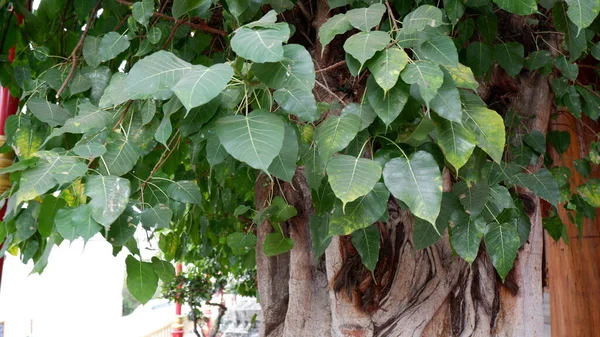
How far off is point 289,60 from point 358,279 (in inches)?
31.4

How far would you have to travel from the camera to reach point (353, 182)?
2.42 ft

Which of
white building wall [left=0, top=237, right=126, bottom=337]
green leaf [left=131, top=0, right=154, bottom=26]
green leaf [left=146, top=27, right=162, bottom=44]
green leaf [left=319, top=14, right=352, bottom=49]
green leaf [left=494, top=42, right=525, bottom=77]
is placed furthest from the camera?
white building wall [left=0, top=237, right=126, bottom=337]

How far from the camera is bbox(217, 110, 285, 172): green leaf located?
2.29ft

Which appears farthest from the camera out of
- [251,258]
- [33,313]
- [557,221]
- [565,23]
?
[33,313]

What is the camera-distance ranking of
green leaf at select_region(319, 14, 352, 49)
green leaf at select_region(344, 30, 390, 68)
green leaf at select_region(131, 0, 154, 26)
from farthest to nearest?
A: green leaf at select_region(131, 0, 154, 26), green leaf at select_region(319, 14, 352, 49), green leaf at select_region(344, 30, 390, 68)

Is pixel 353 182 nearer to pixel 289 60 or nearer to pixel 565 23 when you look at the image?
pixel 289 60

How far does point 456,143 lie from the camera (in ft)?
2.58

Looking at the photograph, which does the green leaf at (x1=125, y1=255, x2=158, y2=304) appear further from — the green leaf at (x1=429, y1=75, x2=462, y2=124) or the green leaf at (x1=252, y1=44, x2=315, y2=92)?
the green leaf at (x1=429, y1=75, x2=462, y2=124)

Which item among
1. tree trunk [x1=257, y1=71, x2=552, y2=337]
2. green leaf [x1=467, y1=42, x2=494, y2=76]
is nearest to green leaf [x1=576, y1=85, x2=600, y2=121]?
tree trunk [x1=257, y1=71, x2=552, y2=337]

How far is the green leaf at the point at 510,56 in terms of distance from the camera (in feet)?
4.33

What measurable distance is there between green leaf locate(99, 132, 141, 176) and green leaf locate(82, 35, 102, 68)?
1.27 ft

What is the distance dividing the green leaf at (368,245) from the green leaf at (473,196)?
0.17 meters

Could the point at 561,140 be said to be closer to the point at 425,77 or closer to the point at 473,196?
the point at 473,196

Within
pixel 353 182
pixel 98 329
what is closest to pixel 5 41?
pixel 353 182
